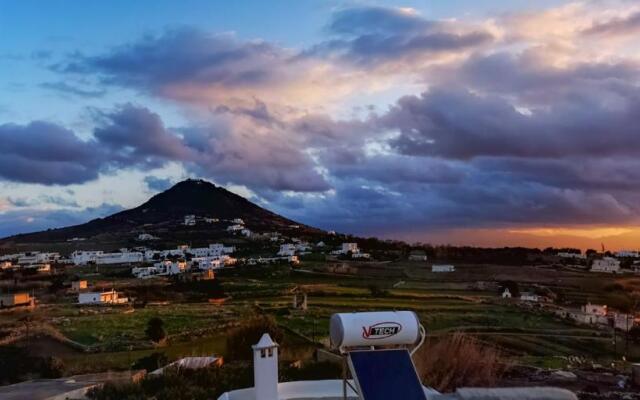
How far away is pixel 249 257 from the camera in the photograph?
70.2m

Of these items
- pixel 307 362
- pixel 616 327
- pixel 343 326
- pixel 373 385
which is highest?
pixel 343 326

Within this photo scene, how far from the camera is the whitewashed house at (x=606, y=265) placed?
183ft

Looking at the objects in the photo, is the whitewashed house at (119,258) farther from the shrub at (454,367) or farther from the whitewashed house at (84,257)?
the shrub at (454,367)

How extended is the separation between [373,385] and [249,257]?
63.8m

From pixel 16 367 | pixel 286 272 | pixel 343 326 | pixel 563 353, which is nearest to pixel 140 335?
pixel 16 367

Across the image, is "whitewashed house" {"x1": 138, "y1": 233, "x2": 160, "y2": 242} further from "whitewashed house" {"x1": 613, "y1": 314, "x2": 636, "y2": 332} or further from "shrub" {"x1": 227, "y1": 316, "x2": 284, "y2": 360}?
"shrub" {"x1": 227, "y1": 316, "x2": 284, "y2": 360}

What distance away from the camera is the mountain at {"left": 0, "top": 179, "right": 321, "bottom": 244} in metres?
94.3

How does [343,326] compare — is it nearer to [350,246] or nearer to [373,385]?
[373,385]

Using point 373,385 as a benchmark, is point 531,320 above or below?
below

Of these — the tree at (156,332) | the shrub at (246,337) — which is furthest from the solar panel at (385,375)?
the tree at (156,332)

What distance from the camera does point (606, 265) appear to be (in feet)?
191

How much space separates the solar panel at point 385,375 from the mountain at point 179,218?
8473cm

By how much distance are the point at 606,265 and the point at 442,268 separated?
1497 cm

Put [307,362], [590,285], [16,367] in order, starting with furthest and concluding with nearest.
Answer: [590,285], [16,367], [307,362]
